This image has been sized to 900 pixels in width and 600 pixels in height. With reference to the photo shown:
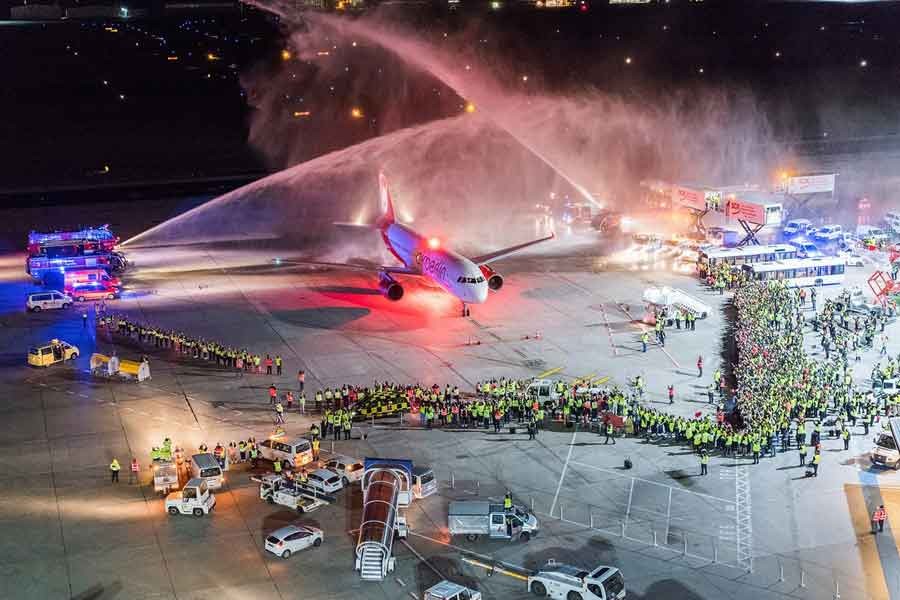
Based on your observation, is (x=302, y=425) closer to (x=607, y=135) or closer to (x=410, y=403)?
(x=410, y=403)

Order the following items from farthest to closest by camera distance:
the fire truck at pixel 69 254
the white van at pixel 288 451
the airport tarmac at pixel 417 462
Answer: the fire truck at pixel 69 254 → the white van at pixel 288 451 → the airport tarmac at pixel 417 462

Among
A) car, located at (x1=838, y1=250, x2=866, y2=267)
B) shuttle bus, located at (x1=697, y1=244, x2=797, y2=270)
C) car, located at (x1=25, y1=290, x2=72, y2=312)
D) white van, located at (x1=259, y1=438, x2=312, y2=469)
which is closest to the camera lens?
white van, located at (x1=259, y1=438, x2=312, y2=469)

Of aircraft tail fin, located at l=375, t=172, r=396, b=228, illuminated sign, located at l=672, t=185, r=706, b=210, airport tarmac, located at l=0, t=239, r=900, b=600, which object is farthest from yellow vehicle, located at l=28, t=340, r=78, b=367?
illuminated sign, located at l=672, t=185, r=706, b=210

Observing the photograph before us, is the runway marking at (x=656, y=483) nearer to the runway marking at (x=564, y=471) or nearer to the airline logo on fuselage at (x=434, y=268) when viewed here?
the runway marking at (x=564, y=471)

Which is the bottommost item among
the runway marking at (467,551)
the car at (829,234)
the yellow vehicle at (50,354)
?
the runway marking at (467,551)

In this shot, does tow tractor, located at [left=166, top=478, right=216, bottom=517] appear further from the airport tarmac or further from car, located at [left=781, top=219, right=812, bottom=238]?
car, located at [left=781, top=219, right=812, bottom=238]

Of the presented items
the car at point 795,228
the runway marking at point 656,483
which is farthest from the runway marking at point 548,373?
the car at point 795,228
